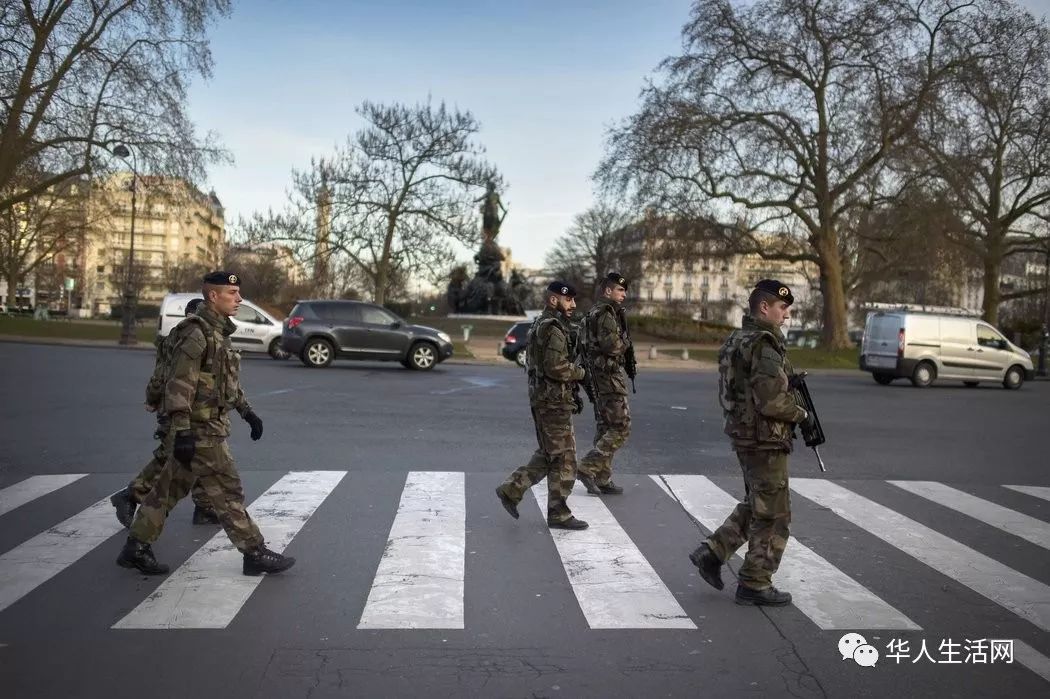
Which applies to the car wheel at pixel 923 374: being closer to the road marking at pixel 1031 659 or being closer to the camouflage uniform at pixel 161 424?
the road marking at pixel 1031 659

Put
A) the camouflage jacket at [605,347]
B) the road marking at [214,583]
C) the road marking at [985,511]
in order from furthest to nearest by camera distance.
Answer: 1. the camouflage jacket at [605,347]
2. the road marking at [985,511]
3. the road marking at [214,583]

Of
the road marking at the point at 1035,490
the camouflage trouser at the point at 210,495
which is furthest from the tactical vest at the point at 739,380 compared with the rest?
the road marking at the point at 1035,490

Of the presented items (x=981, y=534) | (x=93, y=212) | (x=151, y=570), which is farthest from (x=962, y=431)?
(x=93, y=212)

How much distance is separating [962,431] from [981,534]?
7.41m

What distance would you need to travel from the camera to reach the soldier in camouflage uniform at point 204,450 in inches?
201

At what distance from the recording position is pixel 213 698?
362 centimetres

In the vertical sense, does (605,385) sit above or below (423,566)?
above

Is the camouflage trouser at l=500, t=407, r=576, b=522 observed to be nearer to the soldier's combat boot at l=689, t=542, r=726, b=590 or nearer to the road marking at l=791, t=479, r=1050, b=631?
the soldier's combat boot at l=689, t=542, r=726, b=590

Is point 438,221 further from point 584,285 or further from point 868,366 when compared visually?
point 584,285

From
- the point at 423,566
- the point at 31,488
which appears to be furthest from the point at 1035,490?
the point at 31,488

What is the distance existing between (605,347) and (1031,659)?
410cm

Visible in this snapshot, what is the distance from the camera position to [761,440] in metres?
4.91

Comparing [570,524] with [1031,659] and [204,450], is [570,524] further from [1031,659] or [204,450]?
[1031,659]

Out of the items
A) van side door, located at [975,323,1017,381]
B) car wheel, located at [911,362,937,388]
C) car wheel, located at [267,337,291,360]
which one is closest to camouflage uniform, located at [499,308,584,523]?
car wheel, located at [911,362,937,388]
